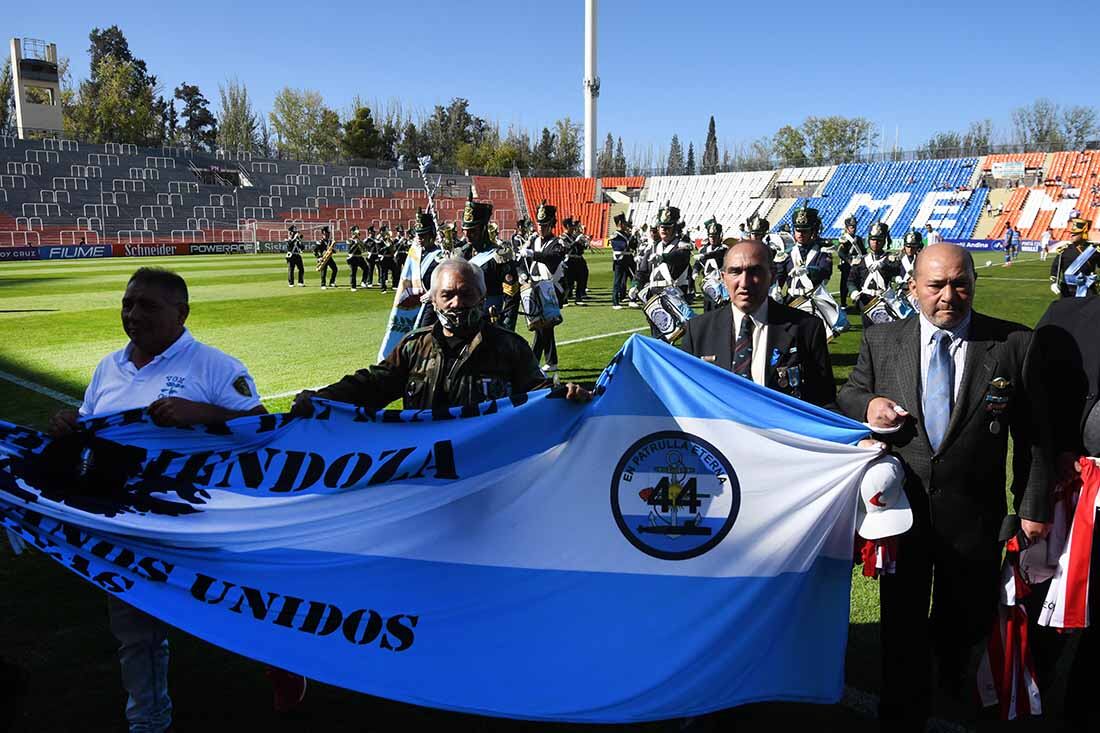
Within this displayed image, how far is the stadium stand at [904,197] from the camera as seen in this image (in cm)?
5462

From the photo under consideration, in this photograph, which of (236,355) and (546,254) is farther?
(546,254)

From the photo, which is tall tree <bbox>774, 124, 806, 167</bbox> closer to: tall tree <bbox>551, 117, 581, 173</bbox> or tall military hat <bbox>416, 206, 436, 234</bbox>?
tall tree <bbox>551, 117, 581, 173</bbox>

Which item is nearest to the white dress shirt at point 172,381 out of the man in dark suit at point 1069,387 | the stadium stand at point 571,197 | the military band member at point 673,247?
the man in dark suit at point 1069,387

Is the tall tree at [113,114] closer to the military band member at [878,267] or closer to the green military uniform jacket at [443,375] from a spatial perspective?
the military band member at [878,267]

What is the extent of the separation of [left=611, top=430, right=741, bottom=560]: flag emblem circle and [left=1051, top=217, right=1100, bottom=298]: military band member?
38.6ft

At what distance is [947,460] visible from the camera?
3.08m

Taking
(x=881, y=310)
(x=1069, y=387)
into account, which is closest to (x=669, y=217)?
(x=881, y=310)

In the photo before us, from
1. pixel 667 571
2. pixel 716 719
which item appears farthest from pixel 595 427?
pixel 716 719

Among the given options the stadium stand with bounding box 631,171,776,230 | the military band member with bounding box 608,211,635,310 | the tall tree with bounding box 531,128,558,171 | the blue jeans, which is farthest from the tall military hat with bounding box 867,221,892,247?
the tall tree with bounding box 531,128,558,171

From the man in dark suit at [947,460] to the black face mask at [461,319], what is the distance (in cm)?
181

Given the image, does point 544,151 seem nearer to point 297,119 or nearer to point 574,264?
point 297,119

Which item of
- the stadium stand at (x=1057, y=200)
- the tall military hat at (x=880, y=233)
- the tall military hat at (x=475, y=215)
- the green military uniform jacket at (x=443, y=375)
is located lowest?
the green military uniform jacket at (x=443, y=375)

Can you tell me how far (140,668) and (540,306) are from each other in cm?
806

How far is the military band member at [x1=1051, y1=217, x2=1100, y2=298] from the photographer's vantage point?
12.3 m
